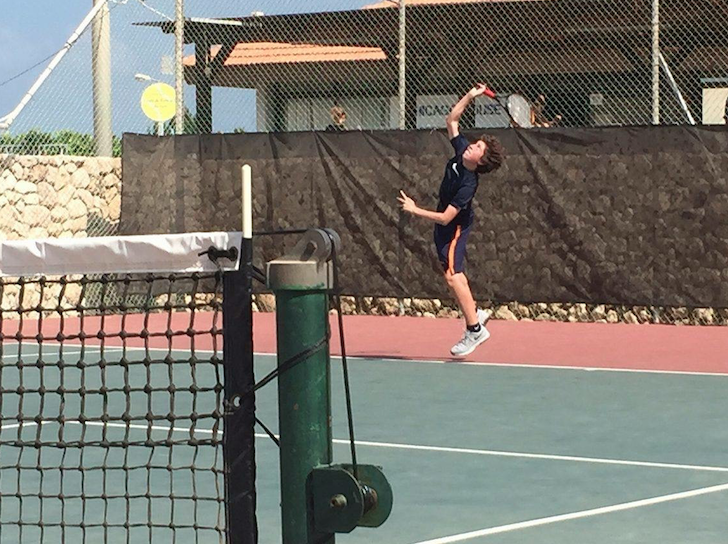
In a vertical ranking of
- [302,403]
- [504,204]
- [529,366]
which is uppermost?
[504,204]

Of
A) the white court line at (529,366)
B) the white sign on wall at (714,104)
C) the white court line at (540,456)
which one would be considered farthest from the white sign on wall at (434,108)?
the white court line at (540,456)

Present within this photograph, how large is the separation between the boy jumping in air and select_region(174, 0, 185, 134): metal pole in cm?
556

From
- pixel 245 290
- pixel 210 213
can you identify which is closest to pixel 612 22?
pixel 210 213

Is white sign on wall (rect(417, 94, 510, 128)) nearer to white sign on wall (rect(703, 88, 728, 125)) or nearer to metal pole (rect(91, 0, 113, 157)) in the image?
white sign on wall (rect(703, 88, 728, 125))

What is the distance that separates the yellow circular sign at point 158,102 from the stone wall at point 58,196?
97 cm

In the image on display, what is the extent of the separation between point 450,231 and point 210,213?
219 inches

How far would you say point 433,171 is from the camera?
15148 mm

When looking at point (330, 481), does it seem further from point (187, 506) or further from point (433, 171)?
point (433, 171)

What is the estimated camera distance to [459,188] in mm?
11234

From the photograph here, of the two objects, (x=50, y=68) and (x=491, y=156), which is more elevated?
(x=50, y=68)

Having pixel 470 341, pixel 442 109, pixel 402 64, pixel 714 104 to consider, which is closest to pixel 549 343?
pixel 470 341

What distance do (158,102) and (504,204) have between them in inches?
187

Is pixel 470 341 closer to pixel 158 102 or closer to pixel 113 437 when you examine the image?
pixel 113 437

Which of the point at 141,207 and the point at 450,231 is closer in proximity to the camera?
the point at 450,231
